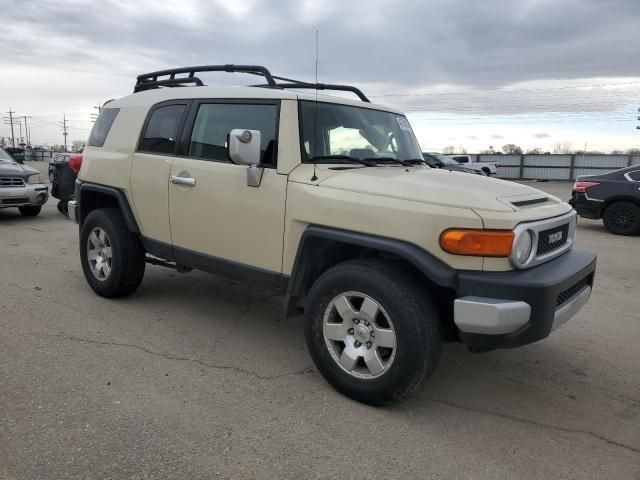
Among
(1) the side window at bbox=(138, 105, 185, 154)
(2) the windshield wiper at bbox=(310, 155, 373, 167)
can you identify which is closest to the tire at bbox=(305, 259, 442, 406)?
(2) the windshield wiper at bbox=(310, 155, 373, 167)

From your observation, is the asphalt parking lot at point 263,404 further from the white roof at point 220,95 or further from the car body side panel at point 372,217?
the white roof at point 220,95

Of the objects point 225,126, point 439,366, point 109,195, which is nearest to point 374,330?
point 439,366

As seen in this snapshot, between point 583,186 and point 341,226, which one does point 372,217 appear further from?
point 583,186

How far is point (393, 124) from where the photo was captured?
447 cm

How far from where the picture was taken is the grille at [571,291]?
10.0 ft

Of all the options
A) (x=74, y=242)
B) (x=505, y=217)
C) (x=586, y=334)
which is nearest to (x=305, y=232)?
(x=505, y=217)

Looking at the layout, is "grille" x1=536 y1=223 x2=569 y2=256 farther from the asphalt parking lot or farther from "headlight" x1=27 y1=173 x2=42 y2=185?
"headlight" x1=27 y1=173 x2=42 y2=185

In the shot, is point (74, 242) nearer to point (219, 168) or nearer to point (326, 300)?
point (219, 168)

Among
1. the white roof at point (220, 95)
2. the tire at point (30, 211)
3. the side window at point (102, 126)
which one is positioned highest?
the white roof at point (220, 95)

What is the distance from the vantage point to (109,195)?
513 cm

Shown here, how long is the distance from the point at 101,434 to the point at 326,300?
4.79ft

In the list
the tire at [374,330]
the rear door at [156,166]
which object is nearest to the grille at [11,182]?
the rear door at [156,166]

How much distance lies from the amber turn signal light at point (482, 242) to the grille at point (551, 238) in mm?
381

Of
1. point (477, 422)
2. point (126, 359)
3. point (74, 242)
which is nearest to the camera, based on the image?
point (477, 422)
